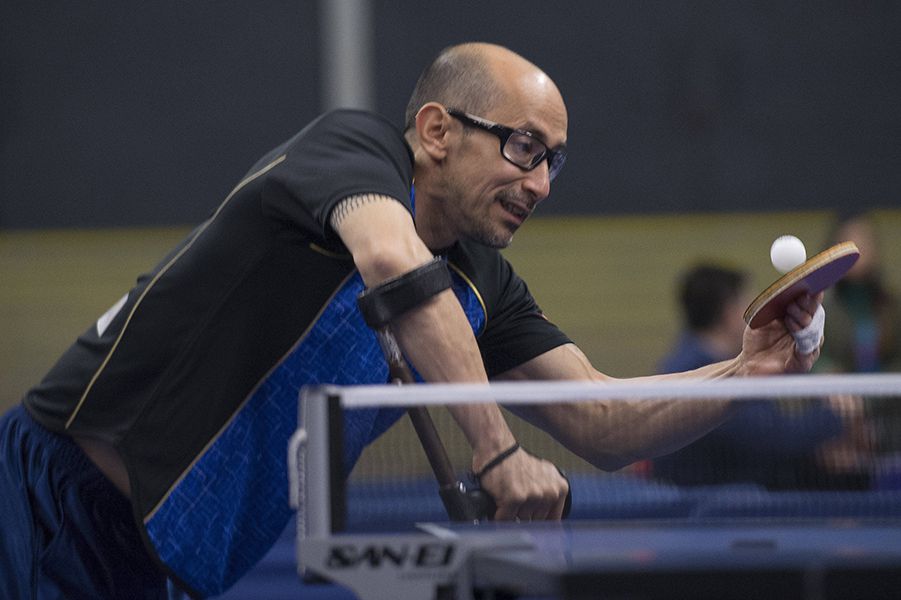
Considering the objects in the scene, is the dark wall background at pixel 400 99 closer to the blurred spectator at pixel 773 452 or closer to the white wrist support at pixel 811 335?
the white wrist support at pixel 811 335


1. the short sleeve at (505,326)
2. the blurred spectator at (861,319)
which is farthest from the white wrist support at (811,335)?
the blurred spectator at (861,319)

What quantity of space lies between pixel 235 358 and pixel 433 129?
515 millimetres

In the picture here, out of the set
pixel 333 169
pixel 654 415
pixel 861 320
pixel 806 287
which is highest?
pixel 333 169

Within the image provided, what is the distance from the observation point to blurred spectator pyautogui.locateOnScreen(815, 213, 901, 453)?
15.4ft

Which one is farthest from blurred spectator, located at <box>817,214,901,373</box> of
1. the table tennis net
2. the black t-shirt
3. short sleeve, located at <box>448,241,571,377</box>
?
the black t-shirt

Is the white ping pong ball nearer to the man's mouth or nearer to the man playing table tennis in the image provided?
the man playing table tennis

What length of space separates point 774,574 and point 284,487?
3.38 feet

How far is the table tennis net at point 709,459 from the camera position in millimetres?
1694

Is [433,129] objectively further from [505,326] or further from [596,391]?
[596,391]

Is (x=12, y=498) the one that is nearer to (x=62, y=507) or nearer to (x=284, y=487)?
(x=62, y=507)

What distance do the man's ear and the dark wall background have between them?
4890 millimetres

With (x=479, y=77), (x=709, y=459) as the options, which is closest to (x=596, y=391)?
(x=709, y=459)

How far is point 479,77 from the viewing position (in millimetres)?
2279

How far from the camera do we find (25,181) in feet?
23.9
